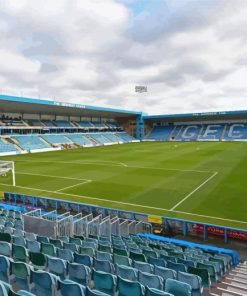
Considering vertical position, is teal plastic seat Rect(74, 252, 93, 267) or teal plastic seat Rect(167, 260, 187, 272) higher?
teal plastic seat Rect(74, 252, 93, 267)

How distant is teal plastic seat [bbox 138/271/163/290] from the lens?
5.64 metres

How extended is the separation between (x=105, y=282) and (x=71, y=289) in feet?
3.27

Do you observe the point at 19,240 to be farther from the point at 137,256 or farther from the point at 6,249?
the point at 137,256

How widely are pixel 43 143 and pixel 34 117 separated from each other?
11.6m

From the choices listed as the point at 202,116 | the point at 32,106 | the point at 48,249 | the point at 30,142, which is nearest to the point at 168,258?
the point at 48,249

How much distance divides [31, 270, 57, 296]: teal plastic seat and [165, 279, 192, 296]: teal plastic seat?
2.05 metres

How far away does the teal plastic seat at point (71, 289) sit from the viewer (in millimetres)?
4699

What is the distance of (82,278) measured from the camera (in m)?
6.06

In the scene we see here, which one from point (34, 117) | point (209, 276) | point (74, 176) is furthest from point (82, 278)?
point (34, 117)

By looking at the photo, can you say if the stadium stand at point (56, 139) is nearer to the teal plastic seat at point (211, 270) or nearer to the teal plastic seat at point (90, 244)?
the teal plastic seat at point (90, 244)

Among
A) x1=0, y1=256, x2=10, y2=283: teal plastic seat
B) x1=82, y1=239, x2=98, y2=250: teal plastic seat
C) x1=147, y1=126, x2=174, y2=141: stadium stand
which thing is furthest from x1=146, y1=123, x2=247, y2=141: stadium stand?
x1=0, y1=256, x2=10, y2=283: teal plastic seat

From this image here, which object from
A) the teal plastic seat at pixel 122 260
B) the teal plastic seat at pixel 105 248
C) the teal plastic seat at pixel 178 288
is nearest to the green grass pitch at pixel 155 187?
the teal plastic seat at pixel 105 248

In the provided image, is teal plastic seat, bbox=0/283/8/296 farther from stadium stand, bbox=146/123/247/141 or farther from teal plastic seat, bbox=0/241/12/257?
stadium stand, bbox=146/123/247/141

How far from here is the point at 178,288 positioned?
210 inches
